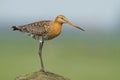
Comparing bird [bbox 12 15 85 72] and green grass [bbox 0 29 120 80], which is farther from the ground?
bird [bbox 12 15 85 72]

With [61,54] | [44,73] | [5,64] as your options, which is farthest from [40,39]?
[61,54]

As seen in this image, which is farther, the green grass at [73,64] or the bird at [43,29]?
the green grass at [73,64]

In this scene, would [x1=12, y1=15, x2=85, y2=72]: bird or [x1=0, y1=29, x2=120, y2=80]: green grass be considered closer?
[x1=12, y1=15, x2=85, y2=72]: bird

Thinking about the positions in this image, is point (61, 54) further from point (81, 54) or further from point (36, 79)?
point (36, 79)

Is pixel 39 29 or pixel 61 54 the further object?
pixel 61 54

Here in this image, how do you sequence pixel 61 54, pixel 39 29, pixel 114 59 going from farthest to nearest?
pixel 61 54, pixel 114 59, pixel 39 29

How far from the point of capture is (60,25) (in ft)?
39.3

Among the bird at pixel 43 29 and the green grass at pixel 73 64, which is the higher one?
the bird at pixel 43 29

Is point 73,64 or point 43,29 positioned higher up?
point 43,29

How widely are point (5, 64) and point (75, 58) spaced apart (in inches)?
363

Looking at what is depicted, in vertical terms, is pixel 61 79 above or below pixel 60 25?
below

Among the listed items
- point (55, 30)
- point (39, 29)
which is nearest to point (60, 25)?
point (55, 30)

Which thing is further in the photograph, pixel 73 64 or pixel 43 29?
pixel 73 64

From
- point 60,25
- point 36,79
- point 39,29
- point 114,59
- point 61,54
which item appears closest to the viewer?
point 36,79
